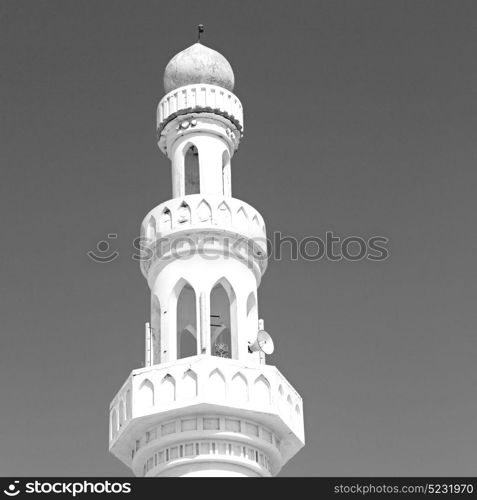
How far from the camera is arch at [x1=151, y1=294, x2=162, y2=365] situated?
2588 centimetres

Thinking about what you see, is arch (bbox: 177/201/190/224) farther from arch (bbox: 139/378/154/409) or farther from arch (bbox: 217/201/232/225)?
arch (bbox: 139/378/154/409)

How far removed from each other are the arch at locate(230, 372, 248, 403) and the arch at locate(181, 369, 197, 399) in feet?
2.27

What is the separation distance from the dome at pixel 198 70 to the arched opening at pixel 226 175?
1.67 metres

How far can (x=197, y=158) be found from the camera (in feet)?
94.0

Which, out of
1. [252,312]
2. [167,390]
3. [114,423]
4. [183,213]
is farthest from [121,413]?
[183,213]

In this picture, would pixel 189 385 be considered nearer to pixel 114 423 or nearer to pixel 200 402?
pixel 200 402

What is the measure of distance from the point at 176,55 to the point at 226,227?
5314mm

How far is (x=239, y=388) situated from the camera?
2391 cm

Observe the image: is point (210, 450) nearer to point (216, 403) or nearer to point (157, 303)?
point (216, 403)

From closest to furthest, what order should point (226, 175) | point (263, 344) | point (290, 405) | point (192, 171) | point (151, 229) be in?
1. point (290, 405)
2. point (263, 344)
3. point (151, 229)
4. point (226, 175)
5. point (192, 171)

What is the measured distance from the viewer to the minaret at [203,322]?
77.8 ft

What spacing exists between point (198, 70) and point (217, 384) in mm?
8101

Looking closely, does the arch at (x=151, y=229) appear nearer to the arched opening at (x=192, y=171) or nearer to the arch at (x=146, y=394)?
the arched opening at (x=192, y=171)

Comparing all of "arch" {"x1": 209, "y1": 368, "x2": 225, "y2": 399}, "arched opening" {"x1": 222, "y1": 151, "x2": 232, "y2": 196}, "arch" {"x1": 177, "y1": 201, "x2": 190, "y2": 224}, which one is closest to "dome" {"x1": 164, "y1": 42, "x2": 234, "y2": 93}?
"arched opening" {"x1": 222, "y1": 151, "x2": 232, "y2": 196}
